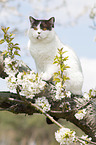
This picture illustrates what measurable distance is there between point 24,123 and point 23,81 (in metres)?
6.85

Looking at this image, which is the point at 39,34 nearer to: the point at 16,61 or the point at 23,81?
the point at 16,61

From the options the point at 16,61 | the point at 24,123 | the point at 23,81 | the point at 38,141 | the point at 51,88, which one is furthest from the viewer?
the point at 24,123

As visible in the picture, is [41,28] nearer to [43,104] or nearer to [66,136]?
[43,104]

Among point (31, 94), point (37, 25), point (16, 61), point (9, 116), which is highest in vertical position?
point (37, 25)

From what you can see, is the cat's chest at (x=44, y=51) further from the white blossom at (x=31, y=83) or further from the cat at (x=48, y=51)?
the white blossom at (x=31, y=83)

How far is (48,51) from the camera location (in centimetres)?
188

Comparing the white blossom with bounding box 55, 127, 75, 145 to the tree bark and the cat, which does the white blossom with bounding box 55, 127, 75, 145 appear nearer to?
the tree bark

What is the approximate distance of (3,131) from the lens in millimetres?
8070

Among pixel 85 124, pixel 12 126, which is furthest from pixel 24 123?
pixel 85 124

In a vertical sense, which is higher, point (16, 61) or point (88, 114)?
point (16, 61)

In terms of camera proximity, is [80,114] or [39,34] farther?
[39,34]

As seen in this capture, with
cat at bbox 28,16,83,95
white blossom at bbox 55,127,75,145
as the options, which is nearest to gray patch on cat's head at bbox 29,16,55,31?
cat at bbox 28,16,83,95

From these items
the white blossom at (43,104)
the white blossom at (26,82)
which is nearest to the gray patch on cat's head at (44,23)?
the white blossom at (26,82)

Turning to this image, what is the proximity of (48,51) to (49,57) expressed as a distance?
48mm
